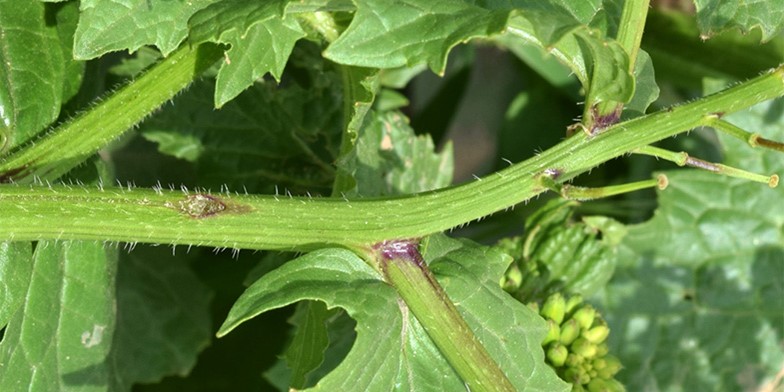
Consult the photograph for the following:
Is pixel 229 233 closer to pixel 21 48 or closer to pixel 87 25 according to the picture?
pixel 87 25

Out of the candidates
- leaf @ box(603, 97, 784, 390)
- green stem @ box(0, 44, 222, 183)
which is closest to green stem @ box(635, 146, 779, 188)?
green stem @ box(0, 44, 222, 183)

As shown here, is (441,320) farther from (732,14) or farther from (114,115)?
(732,14)

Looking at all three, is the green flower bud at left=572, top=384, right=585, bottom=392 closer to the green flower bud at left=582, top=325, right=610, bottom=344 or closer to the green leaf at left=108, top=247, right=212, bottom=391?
the green flower bud at left=582, top=325, right=610, bottom=344

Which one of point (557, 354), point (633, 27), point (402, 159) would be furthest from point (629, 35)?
point (402, 159)

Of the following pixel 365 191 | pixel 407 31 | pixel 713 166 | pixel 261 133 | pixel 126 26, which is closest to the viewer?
pixel 407 31

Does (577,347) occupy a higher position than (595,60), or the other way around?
(595,60)

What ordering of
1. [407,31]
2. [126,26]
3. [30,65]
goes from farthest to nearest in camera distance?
[30,65], [126,26], [407,31]

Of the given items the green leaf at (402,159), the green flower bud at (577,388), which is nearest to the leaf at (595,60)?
the green flower bud at (577,388)

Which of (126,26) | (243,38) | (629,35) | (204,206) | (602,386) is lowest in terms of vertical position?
(602,386)
